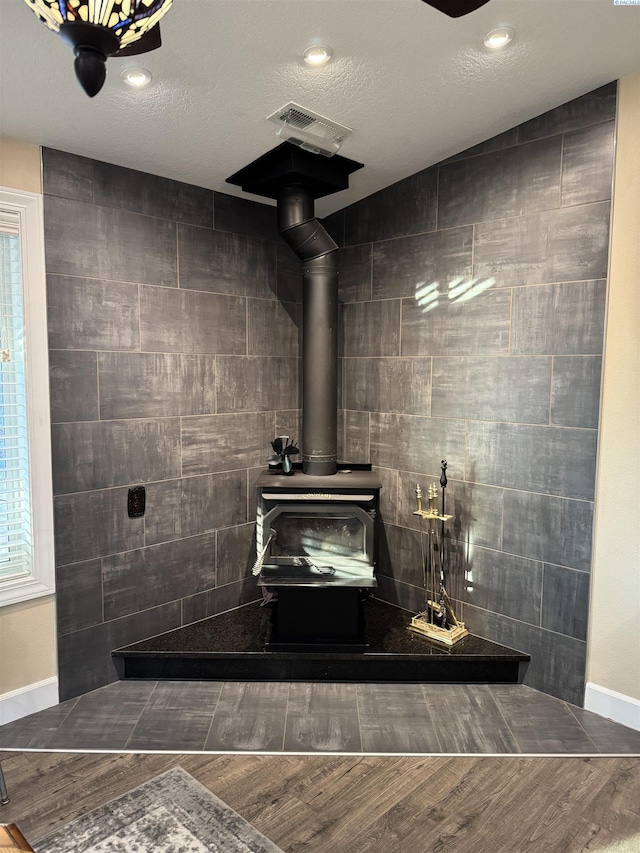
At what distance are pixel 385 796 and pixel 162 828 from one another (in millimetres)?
806

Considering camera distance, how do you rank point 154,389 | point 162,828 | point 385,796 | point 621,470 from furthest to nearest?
point 154,389 → point 621,470 → point 385,796 → point 162,828

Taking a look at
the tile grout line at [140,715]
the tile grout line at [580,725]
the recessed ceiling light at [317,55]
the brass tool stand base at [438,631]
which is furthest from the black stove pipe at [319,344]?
the tile grout line at [580,725]

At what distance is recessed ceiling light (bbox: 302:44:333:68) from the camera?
2.00 metres

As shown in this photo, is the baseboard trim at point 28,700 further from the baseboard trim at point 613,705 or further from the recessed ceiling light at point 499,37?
the recessed ceiling light at point 499,37

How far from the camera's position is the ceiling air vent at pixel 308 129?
2.46m

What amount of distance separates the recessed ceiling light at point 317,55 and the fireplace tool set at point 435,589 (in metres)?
1.92

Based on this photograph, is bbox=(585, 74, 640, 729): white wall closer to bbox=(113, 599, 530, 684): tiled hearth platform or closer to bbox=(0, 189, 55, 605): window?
bbox=(113, 599, 530, 684): tiled hearth platform

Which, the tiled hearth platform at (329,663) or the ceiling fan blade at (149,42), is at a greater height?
the ceiling fan blade at (149,42)

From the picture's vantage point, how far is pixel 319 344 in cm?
323

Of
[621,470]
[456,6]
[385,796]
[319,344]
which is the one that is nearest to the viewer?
[456,6]

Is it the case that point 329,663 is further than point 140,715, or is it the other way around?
point 329,663

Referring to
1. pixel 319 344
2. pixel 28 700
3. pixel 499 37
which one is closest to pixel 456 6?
pixel 499 37

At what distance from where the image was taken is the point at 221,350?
335cm

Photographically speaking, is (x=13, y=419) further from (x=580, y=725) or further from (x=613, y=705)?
(x=613, y=705)
